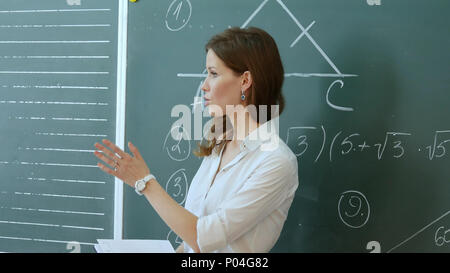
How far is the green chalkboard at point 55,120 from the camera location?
70.9 inches

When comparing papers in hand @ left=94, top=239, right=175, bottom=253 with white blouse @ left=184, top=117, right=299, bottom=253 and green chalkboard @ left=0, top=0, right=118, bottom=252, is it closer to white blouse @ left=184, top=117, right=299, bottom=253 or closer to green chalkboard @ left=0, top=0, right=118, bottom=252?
white blouse @ left=184, top=117, right=299, bottom=253

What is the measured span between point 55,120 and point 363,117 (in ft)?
4.37

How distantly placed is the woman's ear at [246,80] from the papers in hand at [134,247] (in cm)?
56

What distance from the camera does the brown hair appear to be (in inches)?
Result: 50.4

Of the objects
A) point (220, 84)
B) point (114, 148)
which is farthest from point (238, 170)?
point (114, 148)

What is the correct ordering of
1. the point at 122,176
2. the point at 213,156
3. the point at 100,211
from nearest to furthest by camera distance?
the point at 122,176 → the point at 213,156 → the point at 100,211

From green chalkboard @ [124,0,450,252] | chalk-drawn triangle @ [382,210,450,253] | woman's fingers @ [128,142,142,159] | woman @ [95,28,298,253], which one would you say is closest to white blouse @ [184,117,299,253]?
woman @ [95,28,298,253]

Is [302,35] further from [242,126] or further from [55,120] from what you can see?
[55,120]

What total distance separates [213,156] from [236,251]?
0.39m

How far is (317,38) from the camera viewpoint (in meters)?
1.62

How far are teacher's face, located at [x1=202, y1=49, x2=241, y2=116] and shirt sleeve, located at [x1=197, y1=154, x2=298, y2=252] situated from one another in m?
0.26

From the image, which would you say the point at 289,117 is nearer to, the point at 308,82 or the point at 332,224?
the point at 308,82
